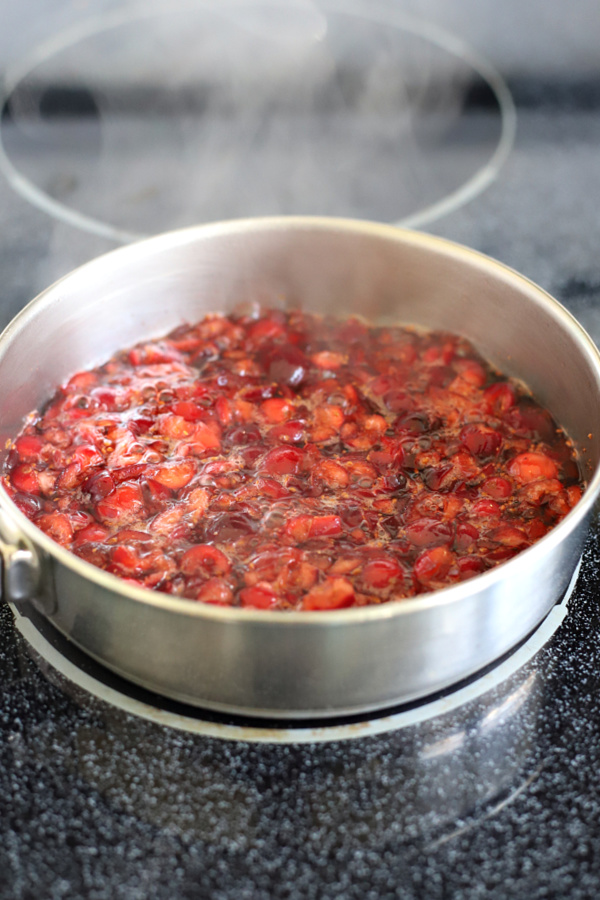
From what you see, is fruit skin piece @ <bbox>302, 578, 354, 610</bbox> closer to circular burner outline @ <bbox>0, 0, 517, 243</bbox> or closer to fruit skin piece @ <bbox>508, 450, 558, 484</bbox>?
fruit skin piece @ <bbox>508, 450, 558, 484</bbox>

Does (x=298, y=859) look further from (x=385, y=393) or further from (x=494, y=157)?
(x=494, y=157)

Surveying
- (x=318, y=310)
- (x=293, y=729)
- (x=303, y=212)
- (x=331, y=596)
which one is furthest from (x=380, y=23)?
(x=293, y=729)

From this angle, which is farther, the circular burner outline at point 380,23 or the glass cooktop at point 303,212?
the circular burner outline at point 380,23

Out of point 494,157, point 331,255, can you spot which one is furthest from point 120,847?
point 494,157

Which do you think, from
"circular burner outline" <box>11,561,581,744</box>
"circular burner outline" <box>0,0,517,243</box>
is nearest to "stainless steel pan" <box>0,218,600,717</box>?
"circular burner outline" <box>11,561,581,744</box>

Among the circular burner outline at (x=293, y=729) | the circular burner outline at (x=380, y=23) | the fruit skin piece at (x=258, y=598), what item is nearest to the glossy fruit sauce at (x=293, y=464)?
the fruit skin piece at (x=258, y=598)

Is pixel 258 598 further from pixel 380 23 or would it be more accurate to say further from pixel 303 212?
pixel 380 23

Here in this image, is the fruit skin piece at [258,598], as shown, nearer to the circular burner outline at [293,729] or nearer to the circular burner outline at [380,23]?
the circular burner outline at [293,729]
